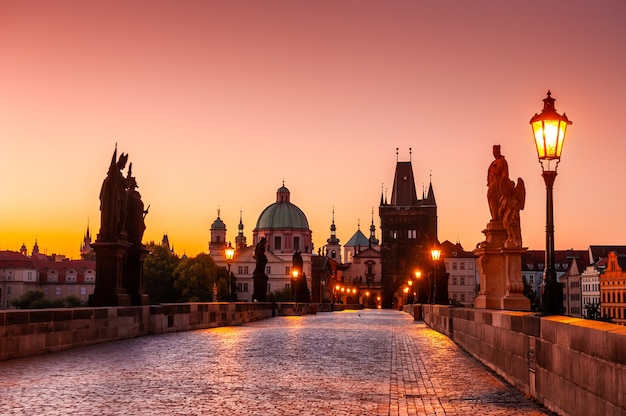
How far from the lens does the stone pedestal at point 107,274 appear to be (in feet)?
69.5

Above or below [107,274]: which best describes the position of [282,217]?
above

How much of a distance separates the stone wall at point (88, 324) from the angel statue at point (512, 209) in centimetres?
970

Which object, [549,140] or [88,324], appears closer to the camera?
[549,140]

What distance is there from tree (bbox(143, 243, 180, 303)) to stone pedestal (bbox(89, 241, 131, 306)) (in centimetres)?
10336

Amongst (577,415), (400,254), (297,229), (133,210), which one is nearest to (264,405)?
(577,415)

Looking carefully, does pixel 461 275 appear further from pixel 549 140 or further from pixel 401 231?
pixel 549 140

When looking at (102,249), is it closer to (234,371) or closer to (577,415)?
(234,371)

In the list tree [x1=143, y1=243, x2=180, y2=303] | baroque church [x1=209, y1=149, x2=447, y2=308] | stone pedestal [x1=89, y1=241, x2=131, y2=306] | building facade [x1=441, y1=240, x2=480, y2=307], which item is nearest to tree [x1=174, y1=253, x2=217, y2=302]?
tree [x1=143, y1=243, x2=180, y2=303]

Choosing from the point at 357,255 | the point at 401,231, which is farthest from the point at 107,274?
the point at 357,255

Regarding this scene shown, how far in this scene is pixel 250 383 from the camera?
11.4 meters

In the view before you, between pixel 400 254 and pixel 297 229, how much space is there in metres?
35.6

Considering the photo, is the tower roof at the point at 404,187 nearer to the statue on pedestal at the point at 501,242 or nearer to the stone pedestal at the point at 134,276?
the stone pedestal at the point at 134,276

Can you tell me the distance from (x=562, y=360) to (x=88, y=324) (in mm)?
12365

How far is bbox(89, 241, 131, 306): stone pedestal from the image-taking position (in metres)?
21.2
